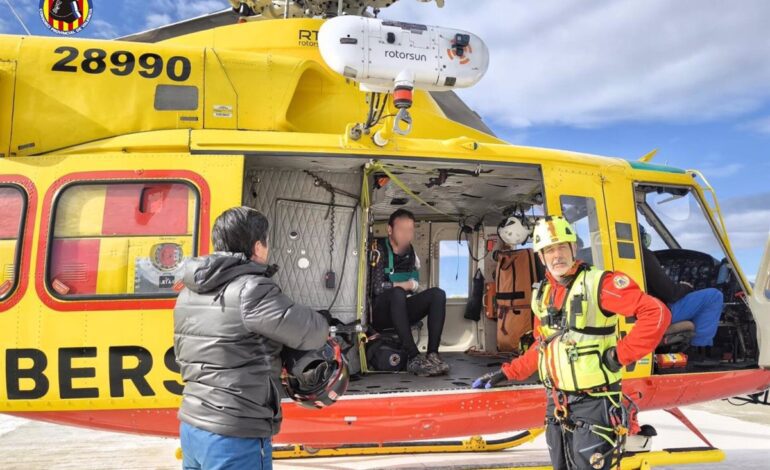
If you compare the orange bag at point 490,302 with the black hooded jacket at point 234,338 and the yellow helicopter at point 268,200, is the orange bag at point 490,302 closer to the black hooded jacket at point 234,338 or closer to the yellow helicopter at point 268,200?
the yellow helicopter at point 268,200

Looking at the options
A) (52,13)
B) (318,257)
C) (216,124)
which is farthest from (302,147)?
(52,13)

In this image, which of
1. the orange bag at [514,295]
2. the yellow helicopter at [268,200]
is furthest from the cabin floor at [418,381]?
the orange bag at [514,295]

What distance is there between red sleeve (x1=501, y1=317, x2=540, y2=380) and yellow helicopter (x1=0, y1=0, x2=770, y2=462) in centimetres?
60

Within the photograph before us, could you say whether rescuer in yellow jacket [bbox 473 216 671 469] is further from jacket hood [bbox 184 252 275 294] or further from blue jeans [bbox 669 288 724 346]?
blue jeans [bbox 669 288 724 346]

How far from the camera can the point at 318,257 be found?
453 centimetres

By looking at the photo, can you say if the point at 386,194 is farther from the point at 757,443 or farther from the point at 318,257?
the point at 757,443

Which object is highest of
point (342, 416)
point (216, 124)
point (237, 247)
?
point (216, 124)

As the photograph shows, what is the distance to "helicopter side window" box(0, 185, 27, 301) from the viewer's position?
325 centimetres

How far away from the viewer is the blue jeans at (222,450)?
1866mm

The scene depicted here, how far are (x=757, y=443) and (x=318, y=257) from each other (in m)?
5.44

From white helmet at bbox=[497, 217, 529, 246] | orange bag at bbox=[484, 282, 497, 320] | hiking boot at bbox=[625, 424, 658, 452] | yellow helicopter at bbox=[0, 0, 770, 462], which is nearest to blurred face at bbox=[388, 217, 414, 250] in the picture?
yellow helicopter at bbox=[0, 0, 770, 462]

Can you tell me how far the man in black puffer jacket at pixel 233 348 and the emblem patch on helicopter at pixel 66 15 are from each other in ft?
15.0

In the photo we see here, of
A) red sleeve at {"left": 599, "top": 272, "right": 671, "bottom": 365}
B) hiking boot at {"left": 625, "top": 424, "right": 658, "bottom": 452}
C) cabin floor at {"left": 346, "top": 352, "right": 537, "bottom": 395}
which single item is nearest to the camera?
red sleeve at {"left": 599, "top": 272, "right": 671, "bottom": 365}

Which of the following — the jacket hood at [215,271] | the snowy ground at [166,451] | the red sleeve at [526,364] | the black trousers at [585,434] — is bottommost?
the snowy ground at [166,451]
